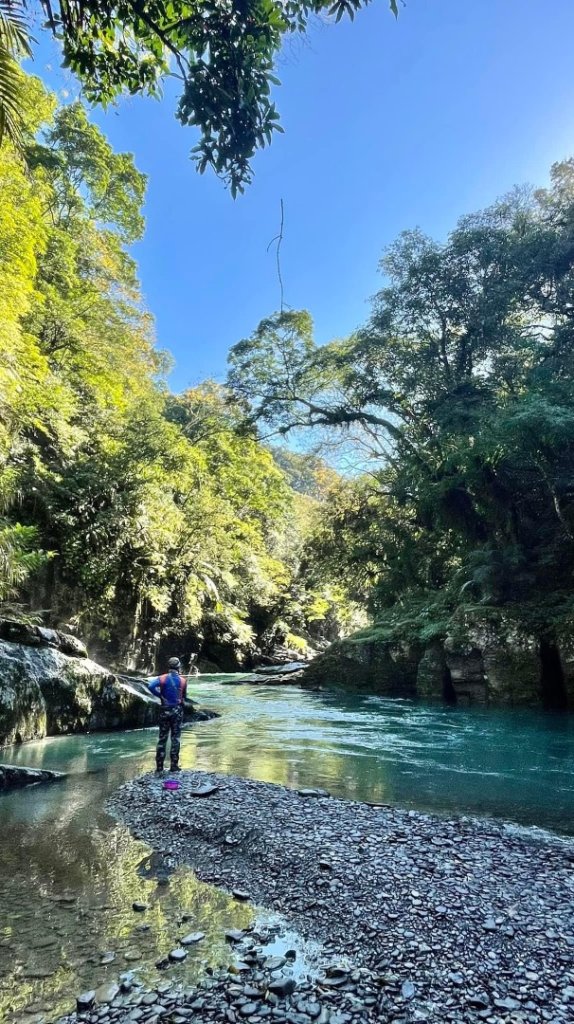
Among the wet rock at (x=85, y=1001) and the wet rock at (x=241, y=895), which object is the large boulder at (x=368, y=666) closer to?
the wet rock at (x=241, y=895)

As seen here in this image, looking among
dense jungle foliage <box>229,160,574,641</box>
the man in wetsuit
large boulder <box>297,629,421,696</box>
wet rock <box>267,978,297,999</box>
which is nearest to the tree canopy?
wet rock <box>267,978,297,999</box>

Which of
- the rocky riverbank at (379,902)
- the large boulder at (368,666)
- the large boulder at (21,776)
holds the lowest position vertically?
the rocky riverbank at (379,902)

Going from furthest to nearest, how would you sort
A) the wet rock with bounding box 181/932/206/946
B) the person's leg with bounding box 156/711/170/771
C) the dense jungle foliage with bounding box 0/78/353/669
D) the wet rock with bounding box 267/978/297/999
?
the dense jungle foliage with bounding box 0/78/353/669
the person's leg with bounding box 156/711/170/771
the wet rock with bounding box 181/932/206/946
the wet rock with bounding box 267/978/297/999

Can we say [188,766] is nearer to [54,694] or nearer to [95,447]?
[54,694]

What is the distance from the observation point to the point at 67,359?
20.7 m

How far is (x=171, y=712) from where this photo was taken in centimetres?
851

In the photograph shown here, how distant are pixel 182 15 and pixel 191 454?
20.4 meters

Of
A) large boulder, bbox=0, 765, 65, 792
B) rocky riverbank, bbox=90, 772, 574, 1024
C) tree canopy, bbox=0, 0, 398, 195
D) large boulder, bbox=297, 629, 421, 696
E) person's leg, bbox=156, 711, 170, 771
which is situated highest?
tree canopy, bbox=0, 0, 398, 195

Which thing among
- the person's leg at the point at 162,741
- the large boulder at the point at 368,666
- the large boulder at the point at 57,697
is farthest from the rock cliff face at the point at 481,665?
the person's leg at the point at 162,741

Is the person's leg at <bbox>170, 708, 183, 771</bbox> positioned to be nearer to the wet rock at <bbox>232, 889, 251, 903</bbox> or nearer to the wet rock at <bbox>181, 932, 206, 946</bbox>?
the wet rock at <bbox>232, 889, 251, 903</bbox>

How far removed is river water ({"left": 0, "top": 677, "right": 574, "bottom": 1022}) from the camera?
3482 millimetres

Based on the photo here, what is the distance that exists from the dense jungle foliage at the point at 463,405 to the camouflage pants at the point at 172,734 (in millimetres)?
11681

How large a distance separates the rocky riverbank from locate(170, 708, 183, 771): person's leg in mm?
1272

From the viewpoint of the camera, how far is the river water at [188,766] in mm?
3482
